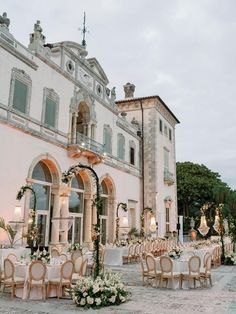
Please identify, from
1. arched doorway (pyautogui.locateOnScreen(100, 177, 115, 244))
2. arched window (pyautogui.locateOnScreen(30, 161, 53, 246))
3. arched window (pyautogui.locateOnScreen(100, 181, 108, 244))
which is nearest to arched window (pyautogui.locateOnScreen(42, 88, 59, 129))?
arched window (pyautogui.locateOnScreen(30, 161, 53, 246))

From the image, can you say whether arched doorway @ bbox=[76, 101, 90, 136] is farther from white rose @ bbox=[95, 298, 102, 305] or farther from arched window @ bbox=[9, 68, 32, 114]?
white rose @ bbox=[95, 298, 102, 305]

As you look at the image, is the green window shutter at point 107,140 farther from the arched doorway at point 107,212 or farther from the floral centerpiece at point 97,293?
the floral centerpiece at point 97,293

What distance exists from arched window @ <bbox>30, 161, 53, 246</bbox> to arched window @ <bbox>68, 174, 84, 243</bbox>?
2118 millimetres

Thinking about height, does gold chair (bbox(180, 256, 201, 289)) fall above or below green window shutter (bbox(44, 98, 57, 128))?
below

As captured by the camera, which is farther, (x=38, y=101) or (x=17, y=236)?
(x=38, y=101)

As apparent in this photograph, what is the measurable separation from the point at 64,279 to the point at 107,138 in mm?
14963

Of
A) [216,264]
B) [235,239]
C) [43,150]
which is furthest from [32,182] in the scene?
[235,239]

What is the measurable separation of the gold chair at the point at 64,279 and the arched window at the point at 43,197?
7.73 meters

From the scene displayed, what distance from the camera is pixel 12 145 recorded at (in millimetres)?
14312

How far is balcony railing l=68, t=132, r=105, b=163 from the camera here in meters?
18.1

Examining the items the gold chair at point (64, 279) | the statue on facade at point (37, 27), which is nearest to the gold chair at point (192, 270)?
the gold chair at point (64, 279)

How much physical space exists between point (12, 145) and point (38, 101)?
3.04 metres

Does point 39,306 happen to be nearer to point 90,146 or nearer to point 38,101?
point 38,101

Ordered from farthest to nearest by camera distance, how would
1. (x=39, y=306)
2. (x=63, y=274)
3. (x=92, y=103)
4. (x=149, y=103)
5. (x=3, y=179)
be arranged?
1. (x=149, y=103)
2. (x=92, y=103)
3. (x=3, y=179)
4. (x=63, y=274)
5. (x=39, y=306)
